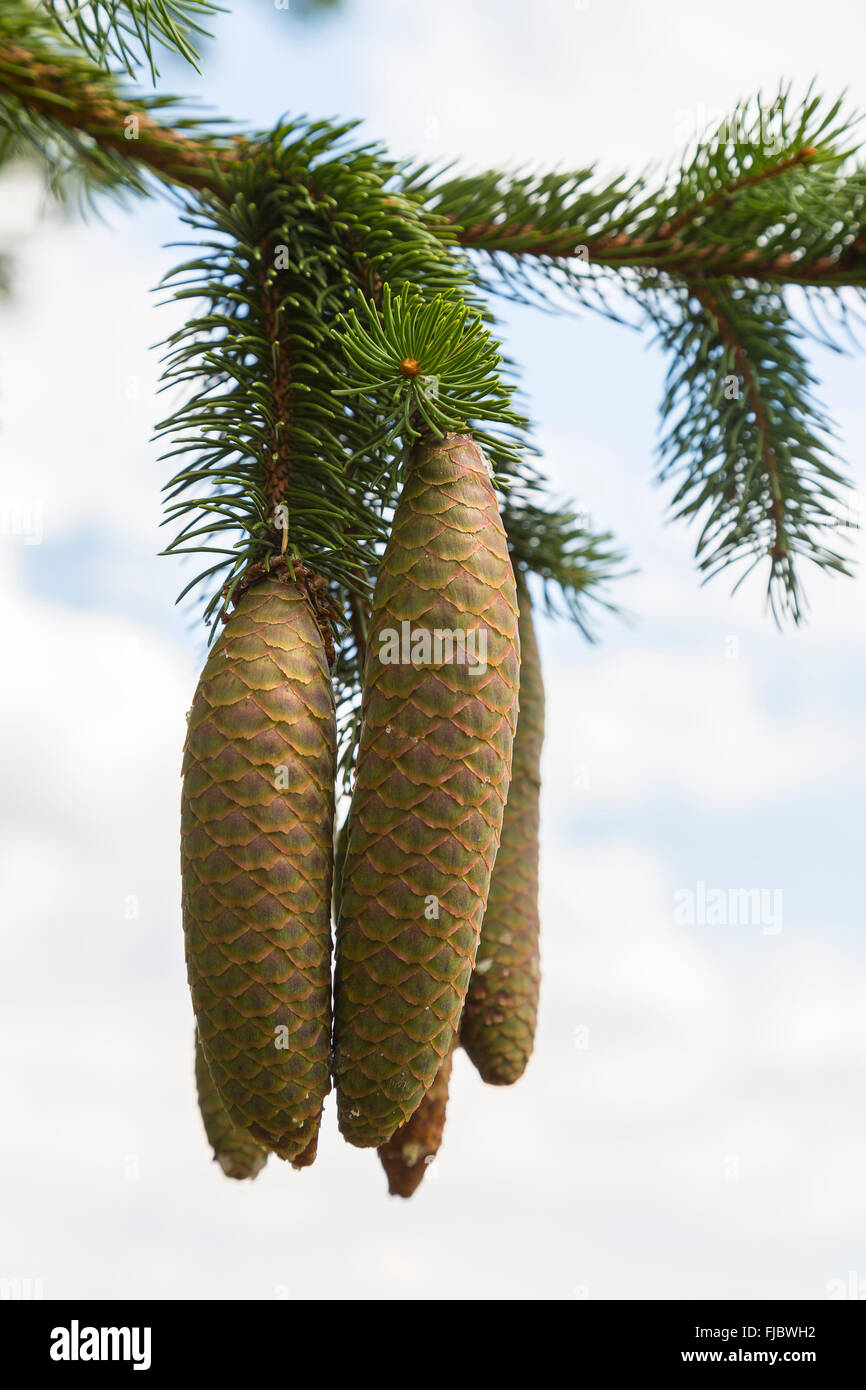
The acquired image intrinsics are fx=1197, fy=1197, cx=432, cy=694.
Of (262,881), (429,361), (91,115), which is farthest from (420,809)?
(91,115)

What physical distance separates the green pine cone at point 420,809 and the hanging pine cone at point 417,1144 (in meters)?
0.14

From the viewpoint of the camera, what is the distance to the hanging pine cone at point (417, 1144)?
0.74m

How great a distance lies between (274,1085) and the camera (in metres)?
0.59

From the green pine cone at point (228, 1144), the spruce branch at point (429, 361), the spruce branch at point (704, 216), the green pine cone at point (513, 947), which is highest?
the spruce branch at point (704, 216)

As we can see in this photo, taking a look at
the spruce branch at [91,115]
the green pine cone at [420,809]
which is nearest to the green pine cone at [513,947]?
the green pine cone at [420,809]

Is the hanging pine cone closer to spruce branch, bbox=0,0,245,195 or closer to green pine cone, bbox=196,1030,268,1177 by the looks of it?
green pine cone, bbox=196,1030,268,1177

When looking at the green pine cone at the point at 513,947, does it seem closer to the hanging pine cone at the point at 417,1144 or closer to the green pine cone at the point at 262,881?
the hanging pine cone at the point at 417,1144

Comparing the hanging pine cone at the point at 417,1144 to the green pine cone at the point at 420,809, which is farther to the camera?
the hanging pine cone at the point at 417,1144

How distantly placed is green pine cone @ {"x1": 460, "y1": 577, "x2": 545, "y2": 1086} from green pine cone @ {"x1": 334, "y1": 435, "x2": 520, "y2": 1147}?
22 centimetres

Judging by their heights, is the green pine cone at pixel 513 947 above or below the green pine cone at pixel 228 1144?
above

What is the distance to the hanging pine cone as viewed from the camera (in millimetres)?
745

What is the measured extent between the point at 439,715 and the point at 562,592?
0.59 meters

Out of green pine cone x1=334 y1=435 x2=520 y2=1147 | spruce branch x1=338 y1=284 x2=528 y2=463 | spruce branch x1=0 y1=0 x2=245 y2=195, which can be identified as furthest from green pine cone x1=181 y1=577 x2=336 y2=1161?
spruce branch x1=0 y1=0 x2=245 y2=195

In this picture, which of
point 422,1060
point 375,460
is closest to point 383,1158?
point 422,1060
